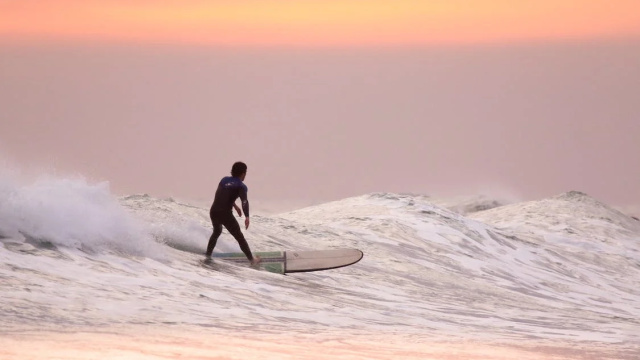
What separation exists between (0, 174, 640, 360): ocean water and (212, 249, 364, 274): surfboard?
276mm

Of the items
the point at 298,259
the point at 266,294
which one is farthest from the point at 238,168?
the point at 298,259

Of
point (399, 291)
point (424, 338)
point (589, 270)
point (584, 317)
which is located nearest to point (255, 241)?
point (399, 291)

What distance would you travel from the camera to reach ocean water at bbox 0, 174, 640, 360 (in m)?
14.0

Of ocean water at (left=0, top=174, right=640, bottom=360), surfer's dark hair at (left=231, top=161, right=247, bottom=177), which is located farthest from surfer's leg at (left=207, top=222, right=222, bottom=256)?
surfer's dark hair at (left=231, top=161, right=247, bottom=177)

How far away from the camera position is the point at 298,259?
22203 millimetres

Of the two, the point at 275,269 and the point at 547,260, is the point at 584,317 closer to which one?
the point at 275,269

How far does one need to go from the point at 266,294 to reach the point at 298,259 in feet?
10.3

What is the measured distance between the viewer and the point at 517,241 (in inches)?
1518

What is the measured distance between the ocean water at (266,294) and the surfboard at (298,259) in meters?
0.28

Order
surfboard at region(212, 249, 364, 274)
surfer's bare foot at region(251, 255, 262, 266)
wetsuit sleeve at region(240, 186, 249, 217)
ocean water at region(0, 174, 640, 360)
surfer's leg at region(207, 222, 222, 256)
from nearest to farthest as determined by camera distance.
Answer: ocean water at region(0, 174, 640, 360) → wetsuit sleeve at region(240, 186, 249, 217) → surfer's leg at region(207, 222, 222, 256) → surfer's bare foot at region(251, 255, 262, 266) → surfboard at region(212, 249, 364, 274)

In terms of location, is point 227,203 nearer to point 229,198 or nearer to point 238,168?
point 229,198

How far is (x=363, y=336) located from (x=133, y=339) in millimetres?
3548

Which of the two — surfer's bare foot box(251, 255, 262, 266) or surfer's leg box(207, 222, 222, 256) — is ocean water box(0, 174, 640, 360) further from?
surfer's leg box(207, 222, 222, 256)

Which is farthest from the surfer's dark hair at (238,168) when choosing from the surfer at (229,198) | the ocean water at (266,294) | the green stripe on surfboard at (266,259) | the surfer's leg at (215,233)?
the green stripe on surfboard at (266,259)
